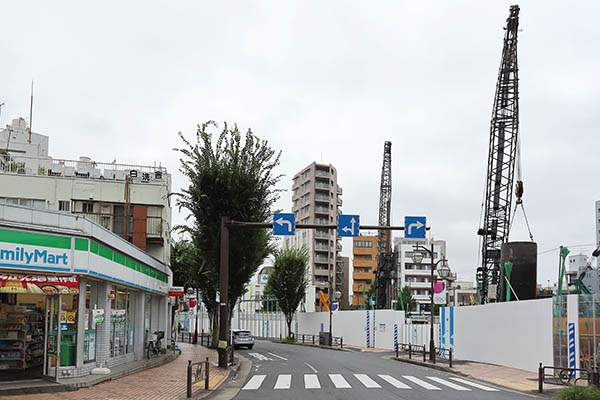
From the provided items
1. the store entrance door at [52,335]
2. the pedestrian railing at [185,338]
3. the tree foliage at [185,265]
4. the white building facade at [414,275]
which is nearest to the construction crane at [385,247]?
the white building facade at [414,275]

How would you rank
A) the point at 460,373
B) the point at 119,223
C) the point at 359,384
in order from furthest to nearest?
the point at 119,223 → the point at 460,373 → the point at 359,384

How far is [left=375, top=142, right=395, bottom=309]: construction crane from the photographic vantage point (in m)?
96.2

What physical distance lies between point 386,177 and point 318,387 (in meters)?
96.5

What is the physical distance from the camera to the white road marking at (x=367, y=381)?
778 inches

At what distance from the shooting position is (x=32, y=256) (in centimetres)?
1686

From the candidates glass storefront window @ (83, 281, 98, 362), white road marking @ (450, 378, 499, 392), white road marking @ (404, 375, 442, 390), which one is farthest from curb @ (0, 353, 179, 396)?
white road marking @ (450, 378, 499, 392)

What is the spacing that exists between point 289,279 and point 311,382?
139 feet

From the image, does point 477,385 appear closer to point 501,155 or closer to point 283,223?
point 283,223

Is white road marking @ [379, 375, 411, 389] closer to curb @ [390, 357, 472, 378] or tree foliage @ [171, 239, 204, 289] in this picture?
curb @ [390, 357, 472, 378]

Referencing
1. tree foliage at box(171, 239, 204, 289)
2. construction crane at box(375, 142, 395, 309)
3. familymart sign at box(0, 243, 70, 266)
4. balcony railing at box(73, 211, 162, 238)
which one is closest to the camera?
familymart sign at box(0, 243, 70, 266)

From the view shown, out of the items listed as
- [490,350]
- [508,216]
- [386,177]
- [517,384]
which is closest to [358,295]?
[386,177]

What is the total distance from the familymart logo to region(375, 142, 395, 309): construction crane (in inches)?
3151

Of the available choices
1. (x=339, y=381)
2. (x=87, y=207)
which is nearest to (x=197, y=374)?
(x=339, y=381)

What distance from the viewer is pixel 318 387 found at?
1933 centimetres
